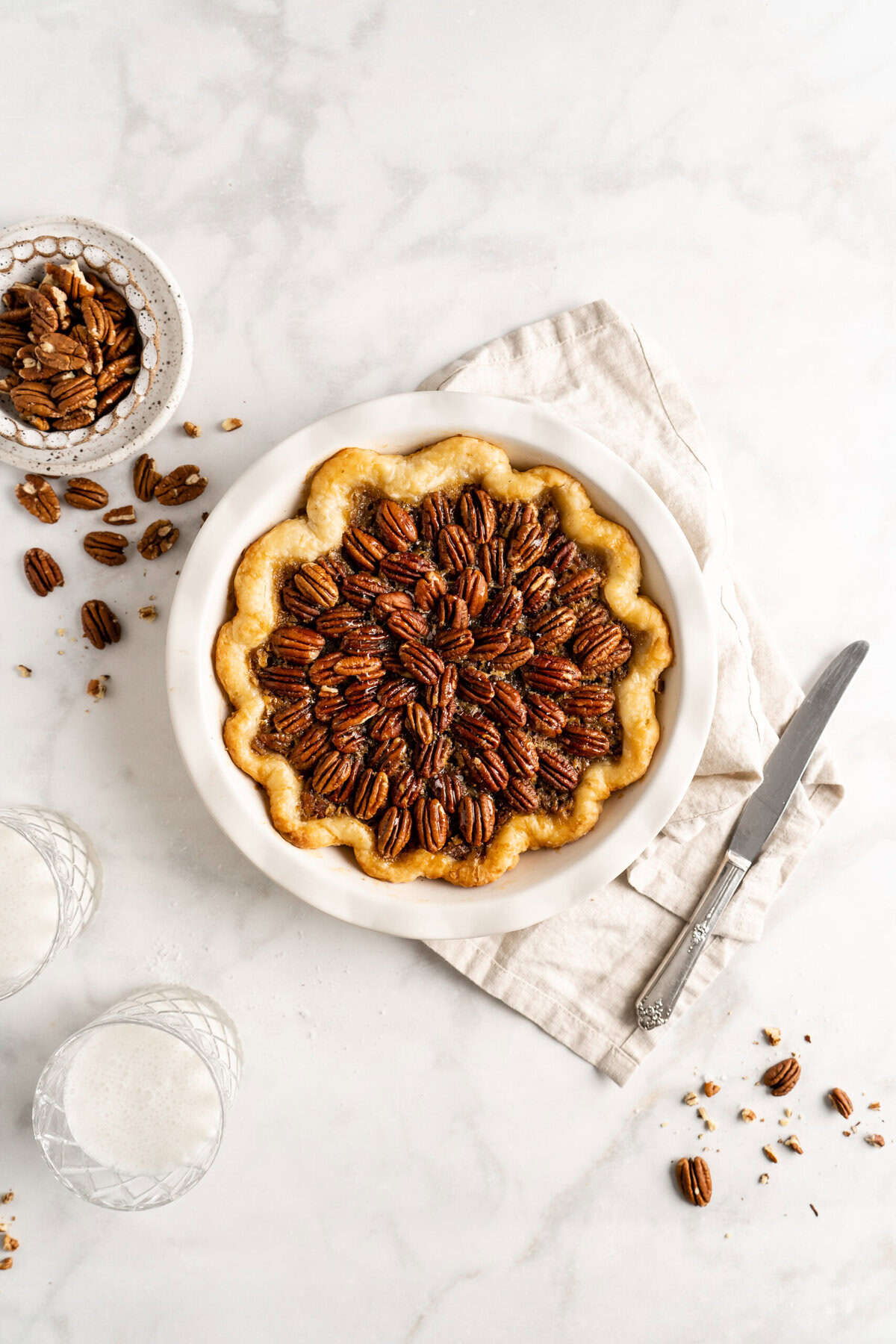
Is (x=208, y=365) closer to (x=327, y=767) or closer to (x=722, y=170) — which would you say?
(x=327, y=767)

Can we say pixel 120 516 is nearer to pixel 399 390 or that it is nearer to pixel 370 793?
pixel 399 390

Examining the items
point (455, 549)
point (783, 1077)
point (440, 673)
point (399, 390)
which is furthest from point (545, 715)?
point (783, 1077)

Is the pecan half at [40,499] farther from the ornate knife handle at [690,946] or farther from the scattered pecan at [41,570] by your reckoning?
the ornate knife handle at [690,946]

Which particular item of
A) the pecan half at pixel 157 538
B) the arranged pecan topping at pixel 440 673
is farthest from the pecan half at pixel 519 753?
the pecan half at pixel 157 538

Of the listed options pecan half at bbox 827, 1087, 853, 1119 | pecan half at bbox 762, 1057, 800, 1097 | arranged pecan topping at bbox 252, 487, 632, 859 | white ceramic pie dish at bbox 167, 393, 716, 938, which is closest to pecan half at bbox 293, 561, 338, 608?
arranged pecan topping at bbox 252, 487, 632, 859

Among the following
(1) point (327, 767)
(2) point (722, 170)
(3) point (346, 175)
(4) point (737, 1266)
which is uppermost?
(2) point (722, 170)

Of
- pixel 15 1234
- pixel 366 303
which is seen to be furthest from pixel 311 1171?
pixel 366 303

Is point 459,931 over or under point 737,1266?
over
